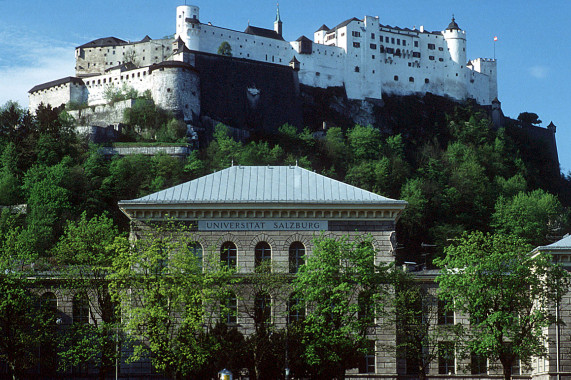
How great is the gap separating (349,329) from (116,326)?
10.9m

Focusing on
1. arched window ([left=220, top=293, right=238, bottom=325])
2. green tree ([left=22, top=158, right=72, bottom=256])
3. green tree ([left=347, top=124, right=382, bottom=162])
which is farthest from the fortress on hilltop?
arched window ([left=220, top=293, right=238, bottom=325])

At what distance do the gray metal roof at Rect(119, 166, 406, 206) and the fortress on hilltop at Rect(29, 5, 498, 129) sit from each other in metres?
77.5

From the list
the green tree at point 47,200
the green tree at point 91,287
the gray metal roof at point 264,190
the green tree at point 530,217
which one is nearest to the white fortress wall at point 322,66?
the green tree at point 530,217

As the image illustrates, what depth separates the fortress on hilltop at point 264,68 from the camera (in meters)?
141

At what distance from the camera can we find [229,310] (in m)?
50.3

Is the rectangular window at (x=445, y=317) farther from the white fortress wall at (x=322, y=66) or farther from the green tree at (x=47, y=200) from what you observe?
the white fortress wall at (x=322, y=66)

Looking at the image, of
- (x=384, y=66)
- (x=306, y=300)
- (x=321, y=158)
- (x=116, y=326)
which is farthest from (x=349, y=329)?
(x=384, y=66)

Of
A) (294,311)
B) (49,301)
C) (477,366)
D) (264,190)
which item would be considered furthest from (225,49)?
(477,366)

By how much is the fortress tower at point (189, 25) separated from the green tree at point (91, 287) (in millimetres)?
94571

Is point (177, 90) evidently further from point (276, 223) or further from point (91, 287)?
point (91, 287)

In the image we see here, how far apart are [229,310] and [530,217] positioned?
77.9 meters

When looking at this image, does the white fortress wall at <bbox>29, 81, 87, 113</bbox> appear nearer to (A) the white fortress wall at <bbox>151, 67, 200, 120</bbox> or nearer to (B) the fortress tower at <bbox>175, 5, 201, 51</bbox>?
(B) the fortress tower at <bbox>175, 5, 201, 51</bbox>

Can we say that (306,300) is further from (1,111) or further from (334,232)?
(1,111)

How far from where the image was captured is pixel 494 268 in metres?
51.8
